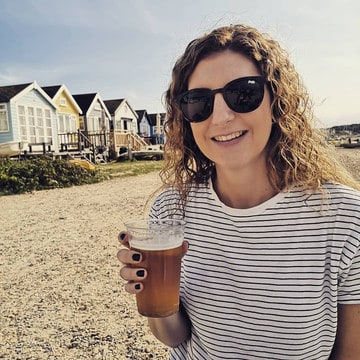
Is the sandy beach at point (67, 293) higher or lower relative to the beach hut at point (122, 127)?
lower

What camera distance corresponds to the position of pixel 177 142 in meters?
2.06

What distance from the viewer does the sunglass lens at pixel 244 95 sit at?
5.14 ft

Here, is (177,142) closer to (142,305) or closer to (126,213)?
(142,305)

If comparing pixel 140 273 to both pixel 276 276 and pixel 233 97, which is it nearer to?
pixel 276 276

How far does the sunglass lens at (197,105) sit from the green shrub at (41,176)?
41.8 ft

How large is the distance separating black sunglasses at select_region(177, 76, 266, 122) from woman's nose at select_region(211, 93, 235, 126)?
1 cm

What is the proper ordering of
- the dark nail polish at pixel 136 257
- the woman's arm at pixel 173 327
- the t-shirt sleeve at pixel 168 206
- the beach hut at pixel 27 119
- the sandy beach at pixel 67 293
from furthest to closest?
the beach hut at pixel 27 119 < the sandy beach at pixel 67 293 < the t-shirt sleeve at pixel 168 206 < the woman's arm at pixel 173 327 < the dark nail polish at pixel 136 257

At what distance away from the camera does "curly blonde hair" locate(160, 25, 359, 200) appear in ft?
5.35

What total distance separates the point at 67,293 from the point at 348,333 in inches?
142

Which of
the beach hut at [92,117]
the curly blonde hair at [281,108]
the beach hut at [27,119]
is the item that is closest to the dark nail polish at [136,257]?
the curly blonde hair at [281,108]

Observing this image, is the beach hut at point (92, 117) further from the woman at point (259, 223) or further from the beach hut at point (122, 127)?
the woman at point (259, 223)

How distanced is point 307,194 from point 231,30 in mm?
765

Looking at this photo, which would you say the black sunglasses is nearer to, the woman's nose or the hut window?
the woman's nose

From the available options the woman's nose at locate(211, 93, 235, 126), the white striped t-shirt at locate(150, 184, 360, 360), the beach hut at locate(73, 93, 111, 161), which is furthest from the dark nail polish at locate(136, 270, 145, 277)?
the beach hut at locate(73, 93, 111, 161)
